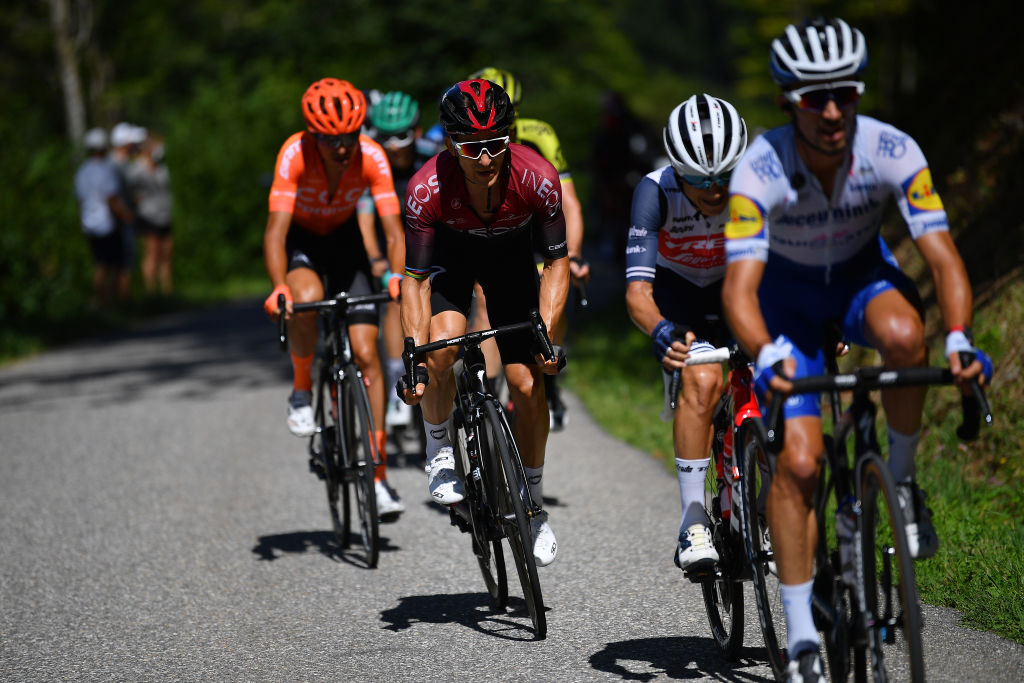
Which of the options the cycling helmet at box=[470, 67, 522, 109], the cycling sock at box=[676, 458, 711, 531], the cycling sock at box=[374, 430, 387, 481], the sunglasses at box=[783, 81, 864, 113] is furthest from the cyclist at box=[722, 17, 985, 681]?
the cycling helmet at box=[470, 67, 522, 109]

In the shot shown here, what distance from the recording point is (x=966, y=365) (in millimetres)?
3510

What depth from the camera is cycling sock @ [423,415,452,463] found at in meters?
5.61

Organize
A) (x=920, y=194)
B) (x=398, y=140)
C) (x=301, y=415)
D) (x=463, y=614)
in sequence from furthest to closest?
(x=398, y=140) < (x=301, y=415) < (x=463, y=614) < (x=920, y=194)

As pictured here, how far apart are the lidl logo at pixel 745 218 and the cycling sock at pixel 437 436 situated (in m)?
2.18

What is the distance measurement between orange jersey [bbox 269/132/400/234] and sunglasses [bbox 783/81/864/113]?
344 cm

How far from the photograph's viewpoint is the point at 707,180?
473 cm

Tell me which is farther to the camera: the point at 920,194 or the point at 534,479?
the point at 534,479

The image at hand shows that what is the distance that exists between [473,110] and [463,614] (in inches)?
89.6

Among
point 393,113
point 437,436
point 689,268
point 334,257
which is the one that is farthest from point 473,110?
point 393,113

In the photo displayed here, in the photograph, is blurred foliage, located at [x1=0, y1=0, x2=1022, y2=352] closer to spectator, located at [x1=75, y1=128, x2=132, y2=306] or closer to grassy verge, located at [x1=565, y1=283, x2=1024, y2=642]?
spectator, located at [x1=75, y1=128, x2=132, y2=306]

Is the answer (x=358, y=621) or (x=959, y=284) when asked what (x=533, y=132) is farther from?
(x=959, y=284)

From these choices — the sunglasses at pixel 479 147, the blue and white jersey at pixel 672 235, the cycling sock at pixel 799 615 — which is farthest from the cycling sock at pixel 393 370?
the cycling sock at pixel 799 615

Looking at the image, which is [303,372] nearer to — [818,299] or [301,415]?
[301,415]

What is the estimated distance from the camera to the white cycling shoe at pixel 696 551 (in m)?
4.49
